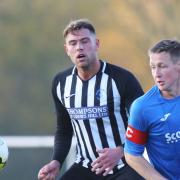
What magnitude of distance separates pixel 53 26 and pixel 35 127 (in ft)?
6.01

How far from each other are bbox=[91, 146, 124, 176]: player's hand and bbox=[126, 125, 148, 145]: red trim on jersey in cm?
54

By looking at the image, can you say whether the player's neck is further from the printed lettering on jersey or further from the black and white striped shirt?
the printed lettering on jersey

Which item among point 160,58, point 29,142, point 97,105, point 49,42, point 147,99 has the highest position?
point 160,58

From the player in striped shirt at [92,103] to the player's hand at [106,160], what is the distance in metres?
0.12

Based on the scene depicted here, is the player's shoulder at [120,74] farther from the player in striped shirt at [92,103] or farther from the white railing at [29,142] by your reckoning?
the white railing at [29,142]

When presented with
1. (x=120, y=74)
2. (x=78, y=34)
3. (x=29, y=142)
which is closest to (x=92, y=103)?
(x=120, y=74)

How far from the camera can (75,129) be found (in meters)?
6.70

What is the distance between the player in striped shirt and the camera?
6.50m

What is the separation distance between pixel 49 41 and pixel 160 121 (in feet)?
30.9

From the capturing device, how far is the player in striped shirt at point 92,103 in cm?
650

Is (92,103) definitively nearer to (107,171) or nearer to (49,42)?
(107,171)

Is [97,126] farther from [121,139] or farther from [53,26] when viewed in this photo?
[53,26]

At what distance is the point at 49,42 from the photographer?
14.9 m

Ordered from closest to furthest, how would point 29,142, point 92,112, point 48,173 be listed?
point 92,112 → point 48,173 → point 29,142
